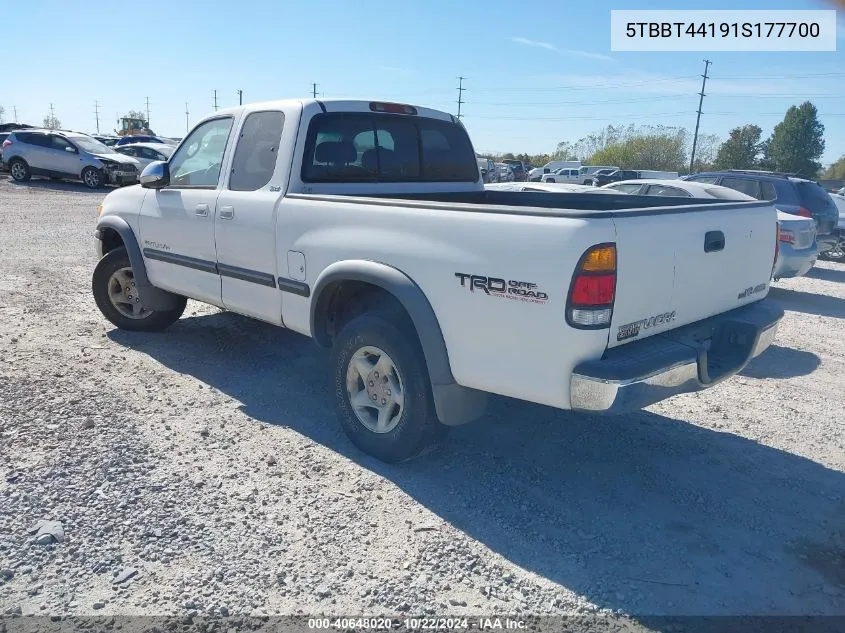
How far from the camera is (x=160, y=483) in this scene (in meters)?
3.80

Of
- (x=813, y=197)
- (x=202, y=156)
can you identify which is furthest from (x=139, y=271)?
(x=813, y=197)

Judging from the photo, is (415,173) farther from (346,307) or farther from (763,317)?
(763,317)

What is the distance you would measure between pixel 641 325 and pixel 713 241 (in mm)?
737

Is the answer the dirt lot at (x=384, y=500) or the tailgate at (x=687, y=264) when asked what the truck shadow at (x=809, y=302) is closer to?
the dirt lot at (x=384, y=500)

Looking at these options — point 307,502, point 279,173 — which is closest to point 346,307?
point 279,173

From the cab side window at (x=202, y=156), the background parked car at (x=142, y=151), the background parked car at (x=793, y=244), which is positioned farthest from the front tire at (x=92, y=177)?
the cab side window at (x=202, y=156)

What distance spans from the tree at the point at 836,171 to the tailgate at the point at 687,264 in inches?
3084

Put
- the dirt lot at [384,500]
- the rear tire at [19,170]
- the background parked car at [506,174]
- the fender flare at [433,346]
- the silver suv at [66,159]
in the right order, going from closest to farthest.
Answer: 1. the dirt lot at [384,500]
2. the fender flare at [433,346]
3. the silver suv at [66,159]
4. the rear tire at [19,170]
5. the background parked car at [506,174]

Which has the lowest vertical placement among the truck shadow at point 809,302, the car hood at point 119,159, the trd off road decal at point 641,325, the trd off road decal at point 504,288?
the truck shadow at point 809,302

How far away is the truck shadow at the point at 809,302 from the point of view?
9156mm

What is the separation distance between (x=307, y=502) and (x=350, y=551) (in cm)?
51

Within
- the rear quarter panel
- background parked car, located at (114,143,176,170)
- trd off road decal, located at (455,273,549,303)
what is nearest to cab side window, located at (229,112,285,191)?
the rear quarter panel

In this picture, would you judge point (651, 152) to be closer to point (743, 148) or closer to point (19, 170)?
point (743, 148)

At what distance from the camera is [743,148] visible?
64.5 m
